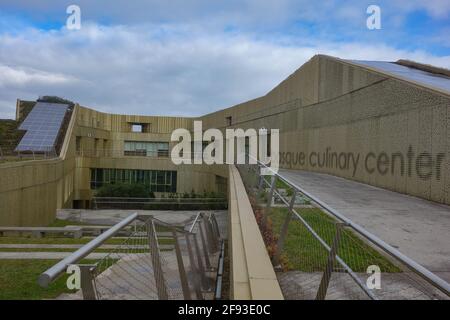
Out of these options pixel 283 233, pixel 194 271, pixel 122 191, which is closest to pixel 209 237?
pixel 194 271

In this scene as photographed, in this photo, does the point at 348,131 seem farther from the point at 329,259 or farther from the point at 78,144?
the point at 78,144

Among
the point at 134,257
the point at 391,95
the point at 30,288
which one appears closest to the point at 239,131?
the point at 391,95

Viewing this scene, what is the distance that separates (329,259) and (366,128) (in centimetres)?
1282

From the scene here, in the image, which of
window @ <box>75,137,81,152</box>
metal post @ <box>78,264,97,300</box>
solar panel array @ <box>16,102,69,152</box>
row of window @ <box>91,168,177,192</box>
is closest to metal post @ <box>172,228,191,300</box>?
metal post @ <box>78,264,97,300</box>

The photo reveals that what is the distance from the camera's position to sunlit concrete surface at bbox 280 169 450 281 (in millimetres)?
5777

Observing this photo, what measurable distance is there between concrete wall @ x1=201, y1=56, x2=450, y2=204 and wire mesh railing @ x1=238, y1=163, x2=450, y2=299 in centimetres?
679

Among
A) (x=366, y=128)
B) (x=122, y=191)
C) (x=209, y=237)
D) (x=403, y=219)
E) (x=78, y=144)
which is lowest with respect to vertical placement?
(x=122, y=191)

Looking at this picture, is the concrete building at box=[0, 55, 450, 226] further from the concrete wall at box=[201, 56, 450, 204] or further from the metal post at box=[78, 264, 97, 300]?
the metal post at box=[78, 264, 97, 300]

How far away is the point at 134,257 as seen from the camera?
3.63 m

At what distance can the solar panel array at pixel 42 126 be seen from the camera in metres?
30.3

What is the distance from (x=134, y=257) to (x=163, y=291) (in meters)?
0.53

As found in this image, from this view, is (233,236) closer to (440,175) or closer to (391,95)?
(440,175)

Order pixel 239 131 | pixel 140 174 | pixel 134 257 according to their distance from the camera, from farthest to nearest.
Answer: pixel 140 174, pixel 239 131, pixel 134 257

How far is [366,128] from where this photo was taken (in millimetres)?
15281
